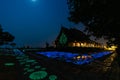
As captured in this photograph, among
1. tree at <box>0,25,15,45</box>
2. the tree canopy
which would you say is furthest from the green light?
the tree canopy

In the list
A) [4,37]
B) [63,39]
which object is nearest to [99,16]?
[63,39]

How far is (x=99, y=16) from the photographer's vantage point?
22.0 ft

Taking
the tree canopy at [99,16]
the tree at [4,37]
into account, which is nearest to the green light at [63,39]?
the tree at [4,37]

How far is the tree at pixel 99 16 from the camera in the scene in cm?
591

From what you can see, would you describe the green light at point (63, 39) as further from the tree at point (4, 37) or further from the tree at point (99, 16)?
the tree at point (99, 16)

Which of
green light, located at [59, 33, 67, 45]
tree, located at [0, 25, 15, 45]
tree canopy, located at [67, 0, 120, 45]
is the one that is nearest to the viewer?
tree canopy, located at [67, 0, 120, 45]

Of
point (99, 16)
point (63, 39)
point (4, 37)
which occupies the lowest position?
point (99, 16)

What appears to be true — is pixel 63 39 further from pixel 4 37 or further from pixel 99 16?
pixel 99 16

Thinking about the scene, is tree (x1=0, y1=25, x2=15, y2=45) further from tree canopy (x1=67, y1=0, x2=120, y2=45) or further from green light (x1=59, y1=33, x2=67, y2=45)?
tree canopy (x1=67, y1=0, x2=120, y2=45)

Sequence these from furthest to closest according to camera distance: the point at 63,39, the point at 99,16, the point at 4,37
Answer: the point at 4,37
the point at 63,39
the point at 99,16

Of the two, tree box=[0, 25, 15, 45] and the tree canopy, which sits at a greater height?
tree box=[0, 25, 15, 45]

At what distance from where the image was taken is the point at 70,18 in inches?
331

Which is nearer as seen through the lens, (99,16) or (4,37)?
(99,16)

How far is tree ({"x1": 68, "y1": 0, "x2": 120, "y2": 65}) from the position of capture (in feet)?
19.4
